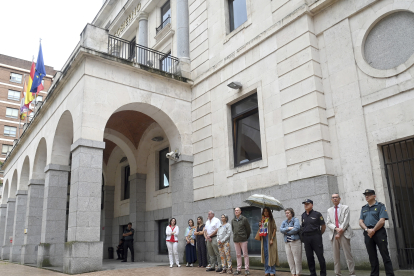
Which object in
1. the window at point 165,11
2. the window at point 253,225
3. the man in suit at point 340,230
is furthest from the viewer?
the window at point 165,11

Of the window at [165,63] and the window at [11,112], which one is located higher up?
the window at [11,112]

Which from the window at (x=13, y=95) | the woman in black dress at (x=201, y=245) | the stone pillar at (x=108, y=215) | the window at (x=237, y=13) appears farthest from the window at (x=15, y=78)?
the woman in black dress at (x=201, y=245)

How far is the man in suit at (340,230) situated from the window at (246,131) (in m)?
4.46

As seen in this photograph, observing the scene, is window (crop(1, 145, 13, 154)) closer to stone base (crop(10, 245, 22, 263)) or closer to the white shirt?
stone base (crop(10, 245, 22, 263))

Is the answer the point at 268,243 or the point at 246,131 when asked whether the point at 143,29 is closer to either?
the point at 246,131

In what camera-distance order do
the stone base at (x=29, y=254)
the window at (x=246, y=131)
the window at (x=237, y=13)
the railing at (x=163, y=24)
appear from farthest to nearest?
the railing at (x=163, y=24) → the stone base at (x=29, y=254) → the window at (x=237, y=13) → the window at (x=246, y=131)

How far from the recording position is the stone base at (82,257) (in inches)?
439

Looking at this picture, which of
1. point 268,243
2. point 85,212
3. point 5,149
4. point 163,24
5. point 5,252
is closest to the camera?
point 268,243

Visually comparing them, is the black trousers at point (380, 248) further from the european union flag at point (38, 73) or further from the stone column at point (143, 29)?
the european union flag at point (38, 73)

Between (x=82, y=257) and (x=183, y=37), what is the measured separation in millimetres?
10292

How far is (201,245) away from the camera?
12477 millimetres

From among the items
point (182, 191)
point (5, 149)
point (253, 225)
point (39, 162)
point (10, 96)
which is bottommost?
point (253, 225)

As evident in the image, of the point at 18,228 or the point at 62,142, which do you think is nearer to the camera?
the point at 62,142

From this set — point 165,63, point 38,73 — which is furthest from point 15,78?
point 165,63
